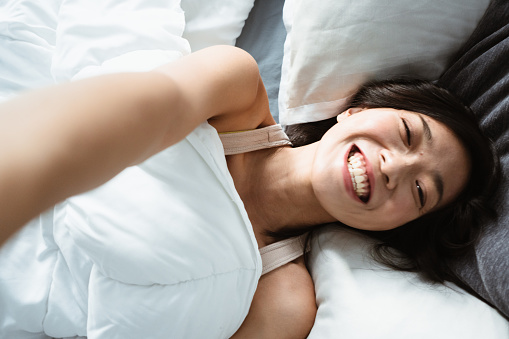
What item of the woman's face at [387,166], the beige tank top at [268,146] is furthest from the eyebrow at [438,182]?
the beige tank top at [268,146]

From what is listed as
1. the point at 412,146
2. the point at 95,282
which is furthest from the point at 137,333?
the point at 412,146

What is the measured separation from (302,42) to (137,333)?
2.52ft

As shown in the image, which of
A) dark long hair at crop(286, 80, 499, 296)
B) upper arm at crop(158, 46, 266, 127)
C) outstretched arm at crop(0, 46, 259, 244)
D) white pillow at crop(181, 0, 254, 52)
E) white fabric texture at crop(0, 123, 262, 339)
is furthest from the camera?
white pillow at crop(181, 0, 254, 52)

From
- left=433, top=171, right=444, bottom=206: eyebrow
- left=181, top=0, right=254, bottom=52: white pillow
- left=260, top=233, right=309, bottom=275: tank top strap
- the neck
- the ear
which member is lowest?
left=260, top=233, right=309, bottom=275: tank top strap

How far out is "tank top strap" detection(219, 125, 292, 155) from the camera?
1.07 m

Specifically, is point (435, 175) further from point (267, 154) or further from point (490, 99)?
point (267, 154)

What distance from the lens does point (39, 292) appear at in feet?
3.15

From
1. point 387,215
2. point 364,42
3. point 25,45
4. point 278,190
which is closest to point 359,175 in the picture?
point 387,215

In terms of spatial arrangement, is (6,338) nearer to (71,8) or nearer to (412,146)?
(71,8)

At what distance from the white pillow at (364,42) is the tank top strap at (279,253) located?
324 mm

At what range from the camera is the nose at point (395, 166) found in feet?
3.12

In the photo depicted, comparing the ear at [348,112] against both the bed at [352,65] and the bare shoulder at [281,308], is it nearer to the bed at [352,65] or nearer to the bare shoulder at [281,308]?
the bed at [352,65]

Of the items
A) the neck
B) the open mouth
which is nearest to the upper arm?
the neck

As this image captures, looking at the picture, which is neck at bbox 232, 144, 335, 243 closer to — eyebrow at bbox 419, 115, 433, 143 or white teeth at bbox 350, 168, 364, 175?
white teeth at bbox 350, 168, 364, 175
